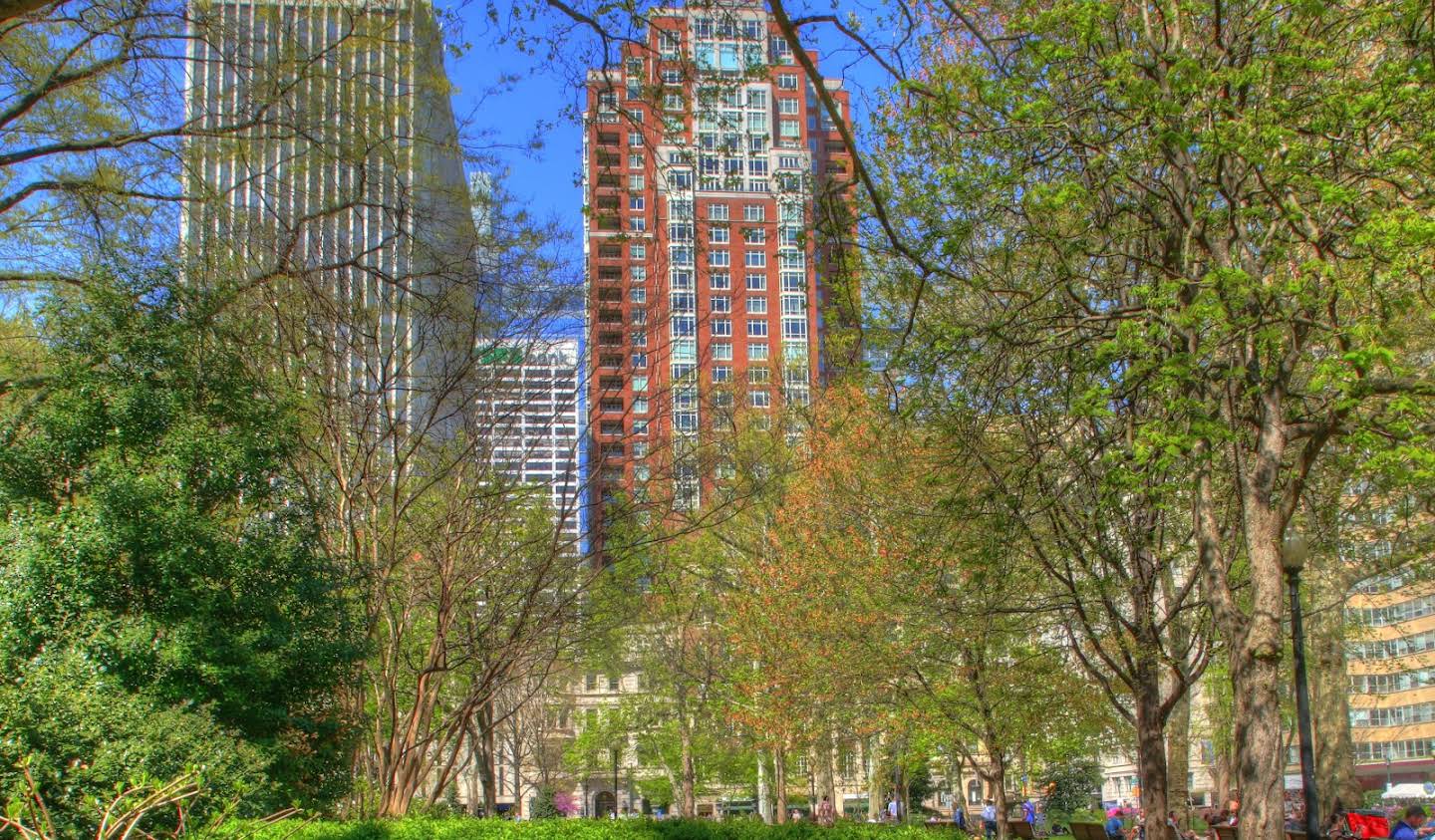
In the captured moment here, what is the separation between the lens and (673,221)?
16453 mm

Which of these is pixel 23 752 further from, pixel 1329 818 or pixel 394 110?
pixel 1329 818

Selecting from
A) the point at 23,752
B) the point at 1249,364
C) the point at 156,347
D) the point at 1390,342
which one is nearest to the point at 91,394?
the point at 156,347

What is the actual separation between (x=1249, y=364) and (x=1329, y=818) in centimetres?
1468

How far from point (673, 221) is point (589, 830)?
858 centimetres

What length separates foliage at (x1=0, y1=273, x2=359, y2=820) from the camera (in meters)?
10.6

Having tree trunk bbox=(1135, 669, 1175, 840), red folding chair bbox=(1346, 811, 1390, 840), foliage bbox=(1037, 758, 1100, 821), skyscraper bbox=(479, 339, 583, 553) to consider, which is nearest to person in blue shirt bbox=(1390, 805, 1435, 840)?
tree trunk bbox=(1135, 669, 1175, 840)

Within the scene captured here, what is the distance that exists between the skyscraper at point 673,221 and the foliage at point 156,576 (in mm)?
Answer: 4776

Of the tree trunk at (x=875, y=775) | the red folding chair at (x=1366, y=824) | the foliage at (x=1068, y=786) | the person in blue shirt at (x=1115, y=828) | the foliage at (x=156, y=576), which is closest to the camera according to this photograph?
the foliage at (x=156, y=576)

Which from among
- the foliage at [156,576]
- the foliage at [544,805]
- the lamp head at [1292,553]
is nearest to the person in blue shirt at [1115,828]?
the lamp head at [1292,553]

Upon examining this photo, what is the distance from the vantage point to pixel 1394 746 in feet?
186

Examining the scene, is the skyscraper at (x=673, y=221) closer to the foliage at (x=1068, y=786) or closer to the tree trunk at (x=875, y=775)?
the tree trunk at (x=875, y=775)

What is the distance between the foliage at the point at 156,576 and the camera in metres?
10.6

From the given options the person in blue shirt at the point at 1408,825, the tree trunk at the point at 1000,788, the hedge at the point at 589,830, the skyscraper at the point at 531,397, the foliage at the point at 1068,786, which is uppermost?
the skyscraper at the point at 531,397

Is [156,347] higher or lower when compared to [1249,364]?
higher
